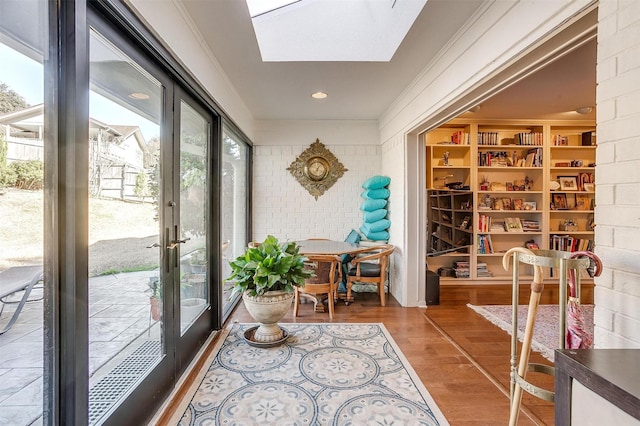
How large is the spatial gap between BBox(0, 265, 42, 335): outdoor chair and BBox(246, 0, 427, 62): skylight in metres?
1.95

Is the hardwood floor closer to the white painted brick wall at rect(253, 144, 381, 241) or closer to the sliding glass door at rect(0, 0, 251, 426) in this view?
the white painted brick wall at rect(253, 144, 381, 241)

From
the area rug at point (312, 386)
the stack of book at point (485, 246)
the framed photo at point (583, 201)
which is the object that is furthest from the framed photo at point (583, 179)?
the area rug at point (312, 386)

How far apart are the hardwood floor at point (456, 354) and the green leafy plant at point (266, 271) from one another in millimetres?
800

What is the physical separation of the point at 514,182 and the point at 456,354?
11.2ft

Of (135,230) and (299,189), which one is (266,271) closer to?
(135,230)

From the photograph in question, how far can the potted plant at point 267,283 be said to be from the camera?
2.62 metres

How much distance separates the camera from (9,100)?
926mm

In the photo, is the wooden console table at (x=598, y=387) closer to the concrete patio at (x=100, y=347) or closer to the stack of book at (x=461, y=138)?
the concrete patio at (x=100, y=347)

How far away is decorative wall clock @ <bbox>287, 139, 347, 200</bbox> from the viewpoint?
4.73 metres

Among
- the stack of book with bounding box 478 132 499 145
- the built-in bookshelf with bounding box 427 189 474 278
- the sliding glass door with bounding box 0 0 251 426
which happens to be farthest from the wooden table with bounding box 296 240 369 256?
the stack of book with bounding box 478 132 499 145

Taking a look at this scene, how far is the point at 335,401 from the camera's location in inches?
75.7

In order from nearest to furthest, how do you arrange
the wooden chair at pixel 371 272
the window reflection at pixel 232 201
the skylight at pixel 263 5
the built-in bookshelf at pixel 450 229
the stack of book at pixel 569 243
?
1. the skylight at pixel 263 5
2. the window reflection at pixel 232 201
3. the wooden chair at pixel 371 272
4. the built-in bookshelf at pixel 450 229
5. the stack of book at pixel 569 243

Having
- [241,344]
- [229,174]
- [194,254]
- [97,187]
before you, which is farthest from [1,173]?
[229,174]

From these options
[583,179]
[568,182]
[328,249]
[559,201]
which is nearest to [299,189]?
[328,249]
